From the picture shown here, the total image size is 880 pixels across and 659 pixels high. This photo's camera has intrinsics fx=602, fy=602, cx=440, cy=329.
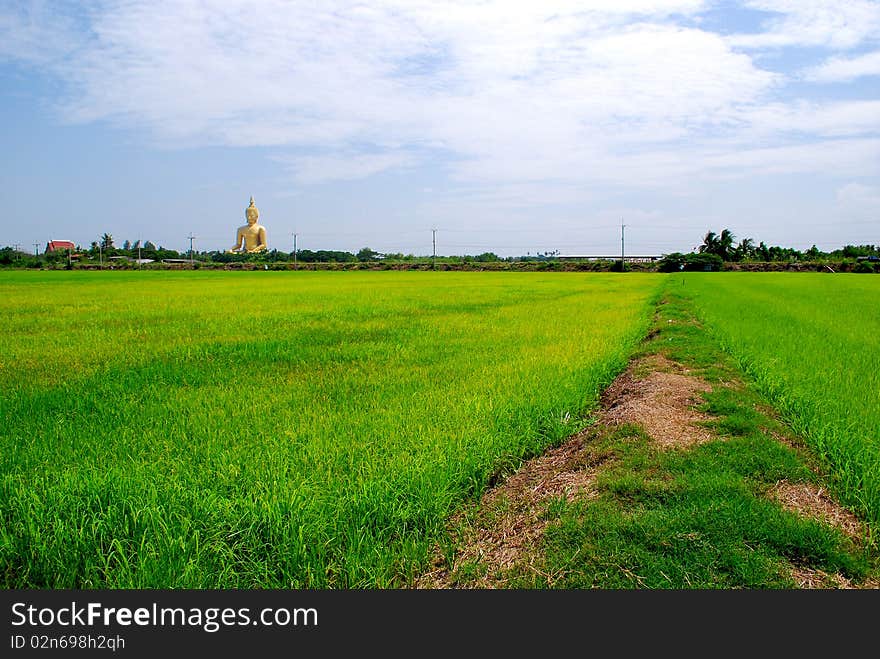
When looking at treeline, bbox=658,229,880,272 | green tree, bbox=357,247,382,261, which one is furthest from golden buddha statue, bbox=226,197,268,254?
treeline, bbox=658,229,880,272

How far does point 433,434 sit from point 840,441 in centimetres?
269

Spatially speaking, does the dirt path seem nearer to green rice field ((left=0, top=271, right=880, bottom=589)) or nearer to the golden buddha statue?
green rice field ((left=0, top=271, right=880, bottom=589))

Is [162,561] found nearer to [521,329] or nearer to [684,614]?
[684,614]

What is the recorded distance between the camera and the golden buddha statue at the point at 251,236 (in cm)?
9375

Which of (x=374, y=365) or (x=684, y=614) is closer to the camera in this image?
(x=684, y=614)

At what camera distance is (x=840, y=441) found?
3963 mm

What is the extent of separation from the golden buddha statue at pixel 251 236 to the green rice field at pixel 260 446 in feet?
290

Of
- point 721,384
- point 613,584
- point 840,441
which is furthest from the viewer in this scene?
point 721,384

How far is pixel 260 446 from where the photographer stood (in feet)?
12.8

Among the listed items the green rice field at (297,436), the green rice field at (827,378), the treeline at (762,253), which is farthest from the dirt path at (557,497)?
the treeline at (762,253)

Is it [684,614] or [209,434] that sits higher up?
[209,434]

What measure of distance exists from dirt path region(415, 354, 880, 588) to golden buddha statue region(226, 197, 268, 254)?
308 ft

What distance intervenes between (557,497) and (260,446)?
1.91 metres

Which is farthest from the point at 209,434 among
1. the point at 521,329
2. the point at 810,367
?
the point at 521,329
